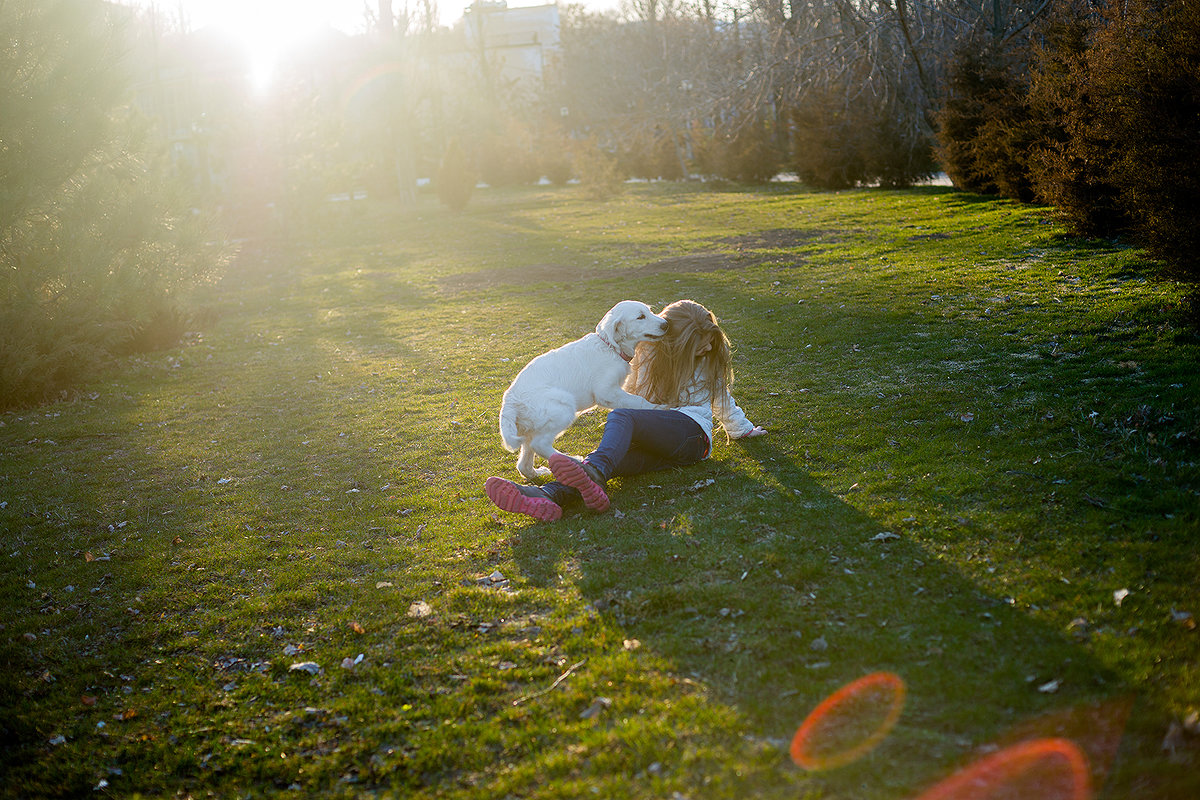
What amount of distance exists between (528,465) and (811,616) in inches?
103

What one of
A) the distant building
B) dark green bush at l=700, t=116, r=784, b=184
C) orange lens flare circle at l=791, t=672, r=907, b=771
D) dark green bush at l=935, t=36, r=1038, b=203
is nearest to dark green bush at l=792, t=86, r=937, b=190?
dark green bush at l=935, t=36, r=1038, b=203

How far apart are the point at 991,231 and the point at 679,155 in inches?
958

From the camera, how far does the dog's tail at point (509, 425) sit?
5.49m

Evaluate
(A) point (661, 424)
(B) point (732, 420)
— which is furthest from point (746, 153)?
(A) point (661, 424)

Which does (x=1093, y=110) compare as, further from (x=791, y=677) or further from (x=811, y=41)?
(x=811, y=41)

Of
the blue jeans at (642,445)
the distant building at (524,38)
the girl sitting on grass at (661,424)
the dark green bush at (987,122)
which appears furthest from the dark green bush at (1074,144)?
the distant building at (524,38)

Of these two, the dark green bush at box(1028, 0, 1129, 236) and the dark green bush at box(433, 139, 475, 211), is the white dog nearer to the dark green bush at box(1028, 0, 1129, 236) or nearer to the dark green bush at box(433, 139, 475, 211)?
the dark green bush at box(1028, 0, 1129, 236)

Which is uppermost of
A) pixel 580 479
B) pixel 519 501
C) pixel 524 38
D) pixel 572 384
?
pixel 524 38

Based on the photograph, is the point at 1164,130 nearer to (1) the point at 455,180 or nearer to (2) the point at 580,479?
(2) the point at 580,479

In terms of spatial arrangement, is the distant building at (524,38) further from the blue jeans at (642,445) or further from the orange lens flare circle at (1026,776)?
the orange lens flare circle at (1026,776)

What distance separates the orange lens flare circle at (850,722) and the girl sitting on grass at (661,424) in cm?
222

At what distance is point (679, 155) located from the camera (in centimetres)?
3656

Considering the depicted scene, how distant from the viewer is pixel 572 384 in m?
5.61

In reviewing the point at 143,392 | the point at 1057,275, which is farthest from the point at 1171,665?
the point at 143,392
